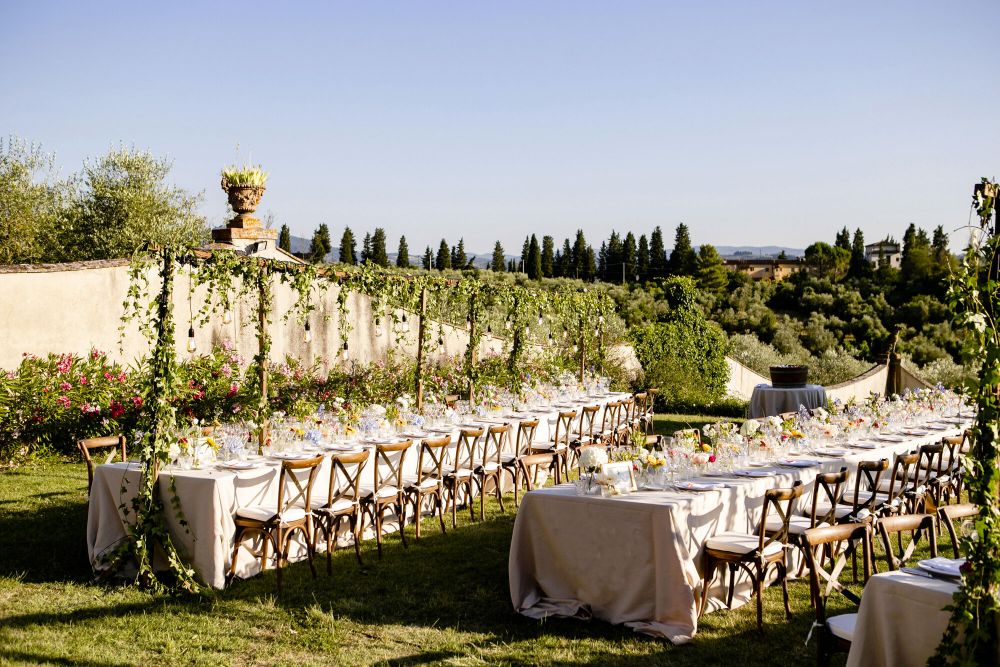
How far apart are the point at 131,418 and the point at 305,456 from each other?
4.89m

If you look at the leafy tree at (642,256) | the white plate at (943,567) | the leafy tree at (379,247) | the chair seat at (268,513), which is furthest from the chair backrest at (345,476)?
the leafy tree at (642,256)

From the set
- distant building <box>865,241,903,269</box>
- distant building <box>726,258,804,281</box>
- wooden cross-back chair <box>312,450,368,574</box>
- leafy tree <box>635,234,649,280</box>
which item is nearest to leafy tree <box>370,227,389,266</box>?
leafy tree <box>635,234,649,280</box>

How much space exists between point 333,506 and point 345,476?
27 centimetres

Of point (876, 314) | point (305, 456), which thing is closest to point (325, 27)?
point (305, 456)

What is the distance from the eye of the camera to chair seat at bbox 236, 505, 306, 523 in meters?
5.91

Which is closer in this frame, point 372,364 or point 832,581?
point 832,581

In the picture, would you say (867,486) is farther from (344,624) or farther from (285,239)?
(285,239)

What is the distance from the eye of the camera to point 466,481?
26.8ft

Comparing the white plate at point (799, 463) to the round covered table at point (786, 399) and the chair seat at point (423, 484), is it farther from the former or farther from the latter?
the round covered table at point (786, 399)

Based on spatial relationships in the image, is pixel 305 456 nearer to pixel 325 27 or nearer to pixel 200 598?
pixel 200 598

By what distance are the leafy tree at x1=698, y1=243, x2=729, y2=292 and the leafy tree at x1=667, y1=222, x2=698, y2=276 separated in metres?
0.88

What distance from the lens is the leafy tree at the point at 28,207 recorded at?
1886 cm

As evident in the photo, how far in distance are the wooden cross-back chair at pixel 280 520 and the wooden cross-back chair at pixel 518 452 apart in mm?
2428

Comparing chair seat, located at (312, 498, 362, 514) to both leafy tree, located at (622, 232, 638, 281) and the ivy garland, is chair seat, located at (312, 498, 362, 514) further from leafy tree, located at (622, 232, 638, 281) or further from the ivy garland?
leafy tree, located at (622, 232, 638, 281)
